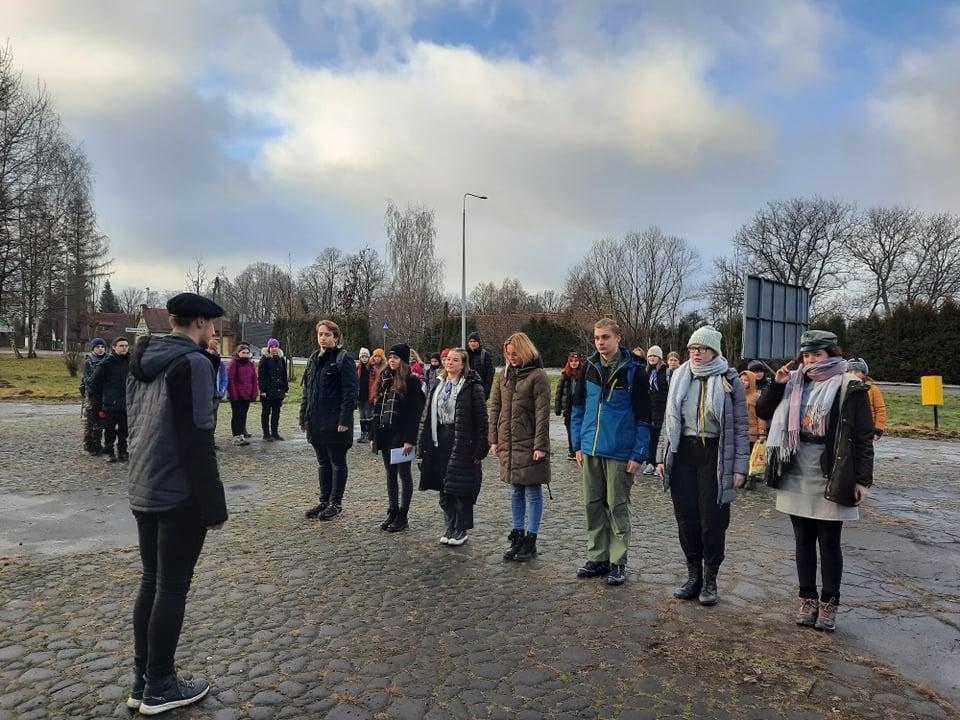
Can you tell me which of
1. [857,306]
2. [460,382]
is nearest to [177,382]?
[460,382]

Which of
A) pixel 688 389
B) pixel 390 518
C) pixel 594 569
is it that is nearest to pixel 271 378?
pixel 390 518

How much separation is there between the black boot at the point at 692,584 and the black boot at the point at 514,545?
1437mm

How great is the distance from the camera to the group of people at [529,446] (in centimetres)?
325

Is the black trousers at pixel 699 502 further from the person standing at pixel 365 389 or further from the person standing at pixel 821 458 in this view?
the person standing at pixel 365 389

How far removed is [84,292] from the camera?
1874 inches

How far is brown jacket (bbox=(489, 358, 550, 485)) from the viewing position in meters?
5.74

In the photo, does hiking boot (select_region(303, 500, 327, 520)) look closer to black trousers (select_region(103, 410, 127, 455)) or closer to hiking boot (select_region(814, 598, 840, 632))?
hiking boot (select_region(814, 598, 840, 632))

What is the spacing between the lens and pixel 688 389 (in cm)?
493

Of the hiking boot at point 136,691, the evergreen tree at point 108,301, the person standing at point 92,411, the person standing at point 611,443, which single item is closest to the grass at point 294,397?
the person standing at point 92,411

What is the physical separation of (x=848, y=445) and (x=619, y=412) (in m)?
1.64

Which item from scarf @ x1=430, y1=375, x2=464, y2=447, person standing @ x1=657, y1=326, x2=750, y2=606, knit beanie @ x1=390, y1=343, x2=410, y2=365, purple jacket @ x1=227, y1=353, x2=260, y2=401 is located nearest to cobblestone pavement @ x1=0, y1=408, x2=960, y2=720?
person standing @ x1=657, y1=326, x2=750, y2=606

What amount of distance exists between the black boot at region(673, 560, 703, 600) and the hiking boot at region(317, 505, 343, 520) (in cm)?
385

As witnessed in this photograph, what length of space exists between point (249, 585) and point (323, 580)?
1.86 ft

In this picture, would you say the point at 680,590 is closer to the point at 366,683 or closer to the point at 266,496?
the point at 366,683
